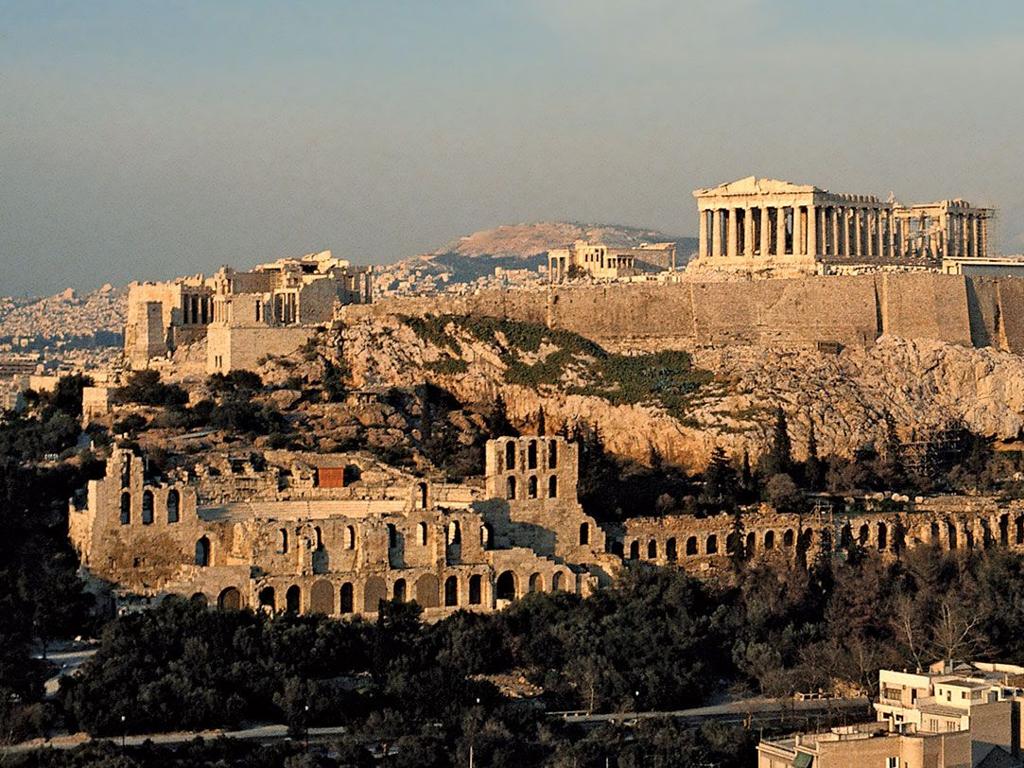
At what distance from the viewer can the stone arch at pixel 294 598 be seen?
54562mm

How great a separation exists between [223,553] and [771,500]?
13.9m

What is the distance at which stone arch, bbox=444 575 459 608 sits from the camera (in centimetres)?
5572

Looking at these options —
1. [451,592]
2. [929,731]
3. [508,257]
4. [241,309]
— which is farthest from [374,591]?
[508,257]

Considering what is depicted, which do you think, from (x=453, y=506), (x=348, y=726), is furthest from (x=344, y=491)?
(x=348, y=726)

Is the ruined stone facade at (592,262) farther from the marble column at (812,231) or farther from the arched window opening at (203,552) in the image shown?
the arched window opening at (203,552)

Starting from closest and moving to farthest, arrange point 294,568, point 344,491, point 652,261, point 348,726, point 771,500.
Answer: point 348,726
point 294,568
point 344,491
point 771,500
point 652,261

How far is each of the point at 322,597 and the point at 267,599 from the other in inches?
43.8

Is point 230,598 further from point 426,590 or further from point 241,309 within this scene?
point 241,309

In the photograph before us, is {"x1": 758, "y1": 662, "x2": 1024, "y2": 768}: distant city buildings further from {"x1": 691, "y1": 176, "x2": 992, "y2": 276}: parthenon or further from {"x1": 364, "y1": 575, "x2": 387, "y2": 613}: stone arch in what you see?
{"x1": 691, "y1": 176, "x2": 992, "y2": 276}: parthenon

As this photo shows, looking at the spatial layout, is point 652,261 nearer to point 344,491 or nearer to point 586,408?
point 586,408

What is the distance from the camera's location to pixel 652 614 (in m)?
55.9

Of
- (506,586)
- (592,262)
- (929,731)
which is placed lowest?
(929,731)

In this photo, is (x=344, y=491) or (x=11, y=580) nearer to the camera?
(x=11, y=580)

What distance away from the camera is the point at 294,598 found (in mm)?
54719
